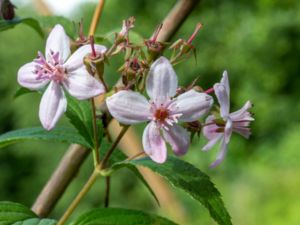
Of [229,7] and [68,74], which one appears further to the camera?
[229,7]

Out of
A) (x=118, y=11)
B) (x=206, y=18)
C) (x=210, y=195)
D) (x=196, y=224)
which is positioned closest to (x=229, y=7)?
(x=206, y=18)

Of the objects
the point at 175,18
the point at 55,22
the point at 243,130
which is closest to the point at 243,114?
the point at 243,130

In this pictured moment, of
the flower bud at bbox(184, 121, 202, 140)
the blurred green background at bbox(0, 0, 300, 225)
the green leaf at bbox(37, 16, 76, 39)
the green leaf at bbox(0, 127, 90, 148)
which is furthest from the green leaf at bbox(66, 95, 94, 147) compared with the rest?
the blurred green background at bbox(0, 0, 300, 225)

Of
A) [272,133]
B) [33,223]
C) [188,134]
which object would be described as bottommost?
[272,133]

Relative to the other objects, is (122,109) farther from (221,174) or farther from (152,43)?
(221,174)

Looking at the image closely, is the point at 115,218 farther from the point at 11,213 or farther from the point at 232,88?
the point at 232,88

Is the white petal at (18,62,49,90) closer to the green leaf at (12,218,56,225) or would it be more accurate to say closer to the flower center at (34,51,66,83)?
the flower center at (34,51,66,83)

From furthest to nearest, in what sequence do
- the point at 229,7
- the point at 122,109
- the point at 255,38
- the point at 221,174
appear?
the point at 229,7, the point at 255,38, the point at 221,174, the point at 122,109
